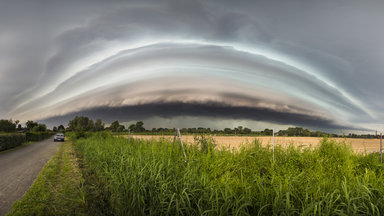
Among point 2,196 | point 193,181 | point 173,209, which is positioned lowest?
point 2,196

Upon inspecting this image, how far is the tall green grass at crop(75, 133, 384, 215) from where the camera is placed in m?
3.51

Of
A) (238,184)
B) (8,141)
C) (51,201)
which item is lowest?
(51,201)

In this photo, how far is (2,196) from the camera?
237 inches

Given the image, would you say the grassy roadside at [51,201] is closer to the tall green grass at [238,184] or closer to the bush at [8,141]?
the tall green grass at [238,184]

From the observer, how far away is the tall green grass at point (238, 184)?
3508 millimetres

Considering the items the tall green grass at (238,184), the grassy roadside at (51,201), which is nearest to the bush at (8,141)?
the tall green grass at (238,184)

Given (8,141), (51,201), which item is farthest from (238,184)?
(8,141)

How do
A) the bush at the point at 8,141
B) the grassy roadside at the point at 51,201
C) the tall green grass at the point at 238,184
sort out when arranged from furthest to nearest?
the bush at the point at 8,141 < the grassy roadside at the point at 51,201 < the tall green grass at the point at 238,184

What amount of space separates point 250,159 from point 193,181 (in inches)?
168

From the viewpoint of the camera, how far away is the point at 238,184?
454 cm

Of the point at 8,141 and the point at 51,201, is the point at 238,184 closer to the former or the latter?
→ the point at 51,201

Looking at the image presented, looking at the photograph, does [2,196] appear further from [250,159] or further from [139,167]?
[250,159]

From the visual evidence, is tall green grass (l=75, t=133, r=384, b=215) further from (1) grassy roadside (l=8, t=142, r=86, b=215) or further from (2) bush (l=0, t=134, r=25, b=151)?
(2) bush (l=0, t=134, r=25, b=151)

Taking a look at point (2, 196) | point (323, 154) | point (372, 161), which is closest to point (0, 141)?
point (2, 196)
